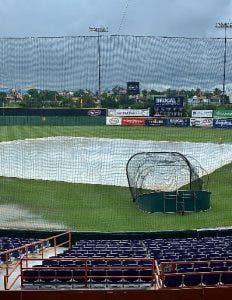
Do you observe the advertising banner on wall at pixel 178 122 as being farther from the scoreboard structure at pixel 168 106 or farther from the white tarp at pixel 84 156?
the white tarp at pixel 84 156

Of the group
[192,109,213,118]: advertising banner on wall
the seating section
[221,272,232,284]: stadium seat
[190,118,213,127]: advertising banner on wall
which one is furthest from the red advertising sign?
[221,272,232,284]: stadium seat

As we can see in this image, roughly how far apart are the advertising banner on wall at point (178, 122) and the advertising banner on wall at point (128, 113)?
263 centimetres

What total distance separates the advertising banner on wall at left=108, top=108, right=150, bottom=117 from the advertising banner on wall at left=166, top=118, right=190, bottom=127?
2.63 m

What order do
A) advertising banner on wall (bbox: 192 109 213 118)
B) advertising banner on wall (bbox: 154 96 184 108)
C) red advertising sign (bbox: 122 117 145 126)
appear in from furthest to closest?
red advertising sign (bbox: 122 117 145 126)
advertising banner on wall (bbox: 192 109 213 118)
advertising banner on wall (bbox: 154 96 184 108)

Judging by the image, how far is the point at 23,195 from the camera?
30.1 metres

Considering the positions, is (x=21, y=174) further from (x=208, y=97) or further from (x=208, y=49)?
(x=208, y=97)

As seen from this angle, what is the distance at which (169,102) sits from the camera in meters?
57.9

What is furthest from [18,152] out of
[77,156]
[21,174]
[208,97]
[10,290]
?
[10,290]

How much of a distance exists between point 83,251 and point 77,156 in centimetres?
2972

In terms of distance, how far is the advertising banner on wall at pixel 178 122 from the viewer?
6300cm

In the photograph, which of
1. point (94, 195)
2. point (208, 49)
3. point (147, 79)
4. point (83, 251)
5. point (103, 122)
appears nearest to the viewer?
point (83, 251)

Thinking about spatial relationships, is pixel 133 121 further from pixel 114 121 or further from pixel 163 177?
pixel 163 177

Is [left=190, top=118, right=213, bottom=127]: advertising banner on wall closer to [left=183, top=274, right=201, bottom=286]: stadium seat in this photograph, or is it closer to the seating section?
the seating section

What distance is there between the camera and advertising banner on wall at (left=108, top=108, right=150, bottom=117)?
63706mm
